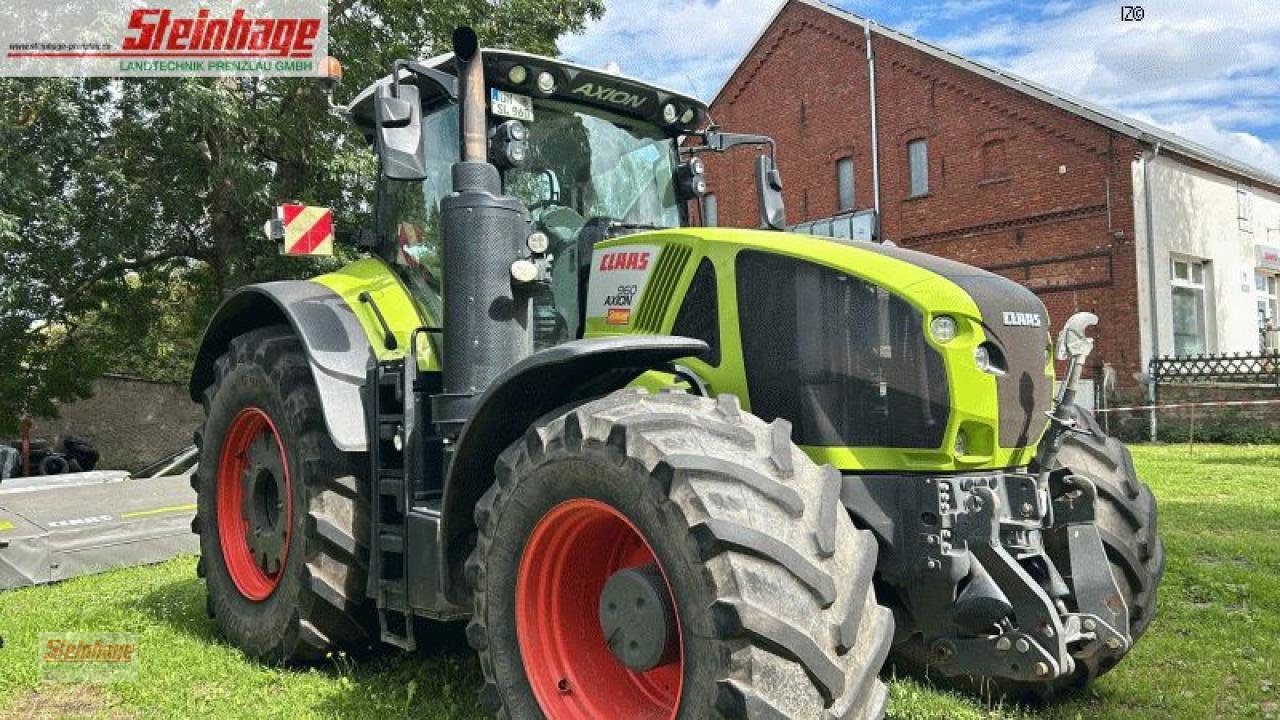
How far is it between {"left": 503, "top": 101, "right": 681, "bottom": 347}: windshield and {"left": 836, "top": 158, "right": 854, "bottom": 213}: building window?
20.7m

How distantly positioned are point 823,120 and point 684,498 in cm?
2369

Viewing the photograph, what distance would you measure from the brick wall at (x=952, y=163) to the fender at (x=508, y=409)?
18.7 m

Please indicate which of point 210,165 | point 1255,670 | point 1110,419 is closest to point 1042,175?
point 1110,419

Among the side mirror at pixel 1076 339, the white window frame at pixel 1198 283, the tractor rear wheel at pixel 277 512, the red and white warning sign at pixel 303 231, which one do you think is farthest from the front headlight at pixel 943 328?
the white window frame at pixel 1198 283

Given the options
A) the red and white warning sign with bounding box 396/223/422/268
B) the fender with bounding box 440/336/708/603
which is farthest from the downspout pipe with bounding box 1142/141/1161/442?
the fender with bounding box 440/336/708/603

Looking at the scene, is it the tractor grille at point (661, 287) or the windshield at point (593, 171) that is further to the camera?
the windshield at point (593, 171)

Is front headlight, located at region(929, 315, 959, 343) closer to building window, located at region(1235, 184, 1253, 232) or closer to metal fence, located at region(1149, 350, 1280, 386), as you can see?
metal fence, located at region(1149, 350, 1280, 386)

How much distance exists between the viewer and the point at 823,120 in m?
25.2

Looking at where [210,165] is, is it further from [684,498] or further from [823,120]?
[823,120]

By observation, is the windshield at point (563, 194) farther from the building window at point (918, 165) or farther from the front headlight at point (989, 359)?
the building window at point (918, 165)

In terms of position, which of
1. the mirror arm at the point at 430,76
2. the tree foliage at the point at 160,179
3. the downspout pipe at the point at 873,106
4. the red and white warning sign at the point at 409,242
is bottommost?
the red and white warning sign at the point at 409,242

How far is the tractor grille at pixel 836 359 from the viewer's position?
10.5 feet

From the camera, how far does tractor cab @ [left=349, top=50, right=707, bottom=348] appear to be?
3971 millimetres

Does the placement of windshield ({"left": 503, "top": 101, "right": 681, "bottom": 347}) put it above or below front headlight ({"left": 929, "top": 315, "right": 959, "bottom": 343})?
above
